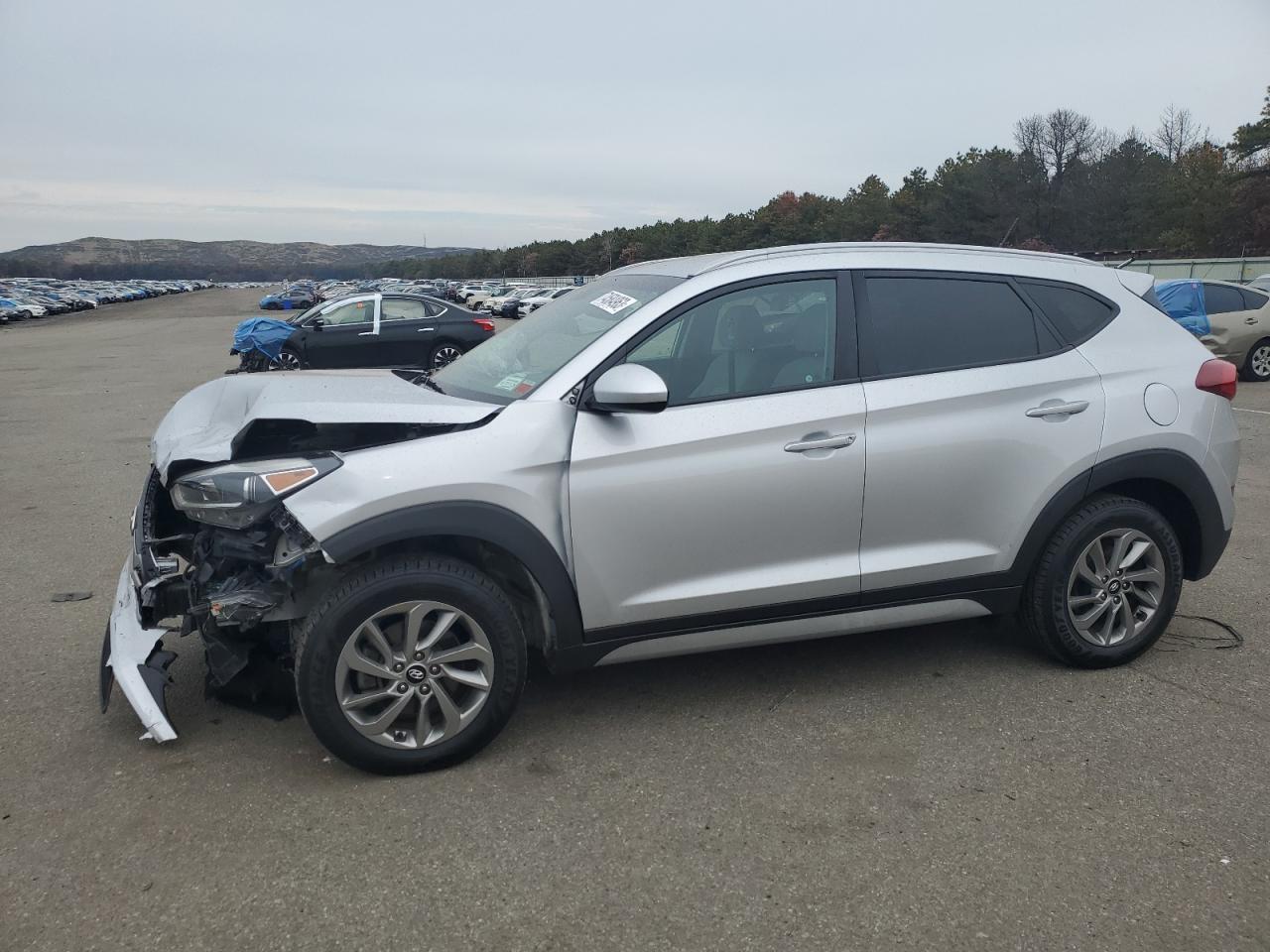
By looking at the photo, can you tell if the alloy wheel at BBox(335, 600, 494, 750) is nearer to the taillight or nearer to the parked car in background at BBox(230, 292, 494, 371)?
the taillight

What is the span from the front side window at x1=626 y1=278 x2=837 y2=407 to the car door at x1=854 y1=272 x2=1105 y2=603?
188mm

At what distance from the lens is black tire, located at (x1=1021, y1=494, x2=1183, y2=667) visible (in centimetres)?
405

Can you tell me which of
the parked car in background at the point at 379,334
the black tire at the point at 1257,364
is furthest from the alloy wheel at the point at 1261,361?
the parked car in background at the point at 379,334

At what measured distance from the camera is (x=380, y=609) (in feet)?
10.6

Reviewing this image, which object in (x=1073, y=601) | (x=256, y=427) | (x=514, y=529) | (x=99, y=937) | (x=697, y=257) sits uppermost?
(x=697, y=257)

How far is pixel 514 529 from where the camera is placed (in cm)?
337

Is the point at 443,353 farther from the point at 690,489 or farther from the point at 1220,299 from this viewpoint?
the point at 690,489

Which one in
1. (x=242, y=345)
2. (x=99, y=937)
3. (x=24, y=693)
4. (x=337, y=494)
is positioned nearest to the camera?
(x=99, y=937)

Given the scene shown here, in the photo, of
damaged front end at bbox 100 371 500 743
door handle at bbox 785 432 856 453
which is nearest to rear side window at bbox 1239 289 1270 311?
door handle at bbox 785 432 856 453

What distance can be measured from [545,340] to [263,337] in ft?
49.9

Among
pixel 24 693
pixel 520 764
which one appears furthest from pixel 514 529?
pixel 24 693

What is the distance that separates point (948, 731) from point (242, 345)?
1665 centimetres

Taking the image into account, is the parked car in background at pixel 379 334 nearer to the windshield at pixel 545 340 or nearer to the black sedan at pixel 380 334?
the black sedan at pixel 380 334

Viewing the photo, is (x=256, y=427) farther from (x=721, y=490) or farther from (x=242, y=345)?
(x=242, y=345)
